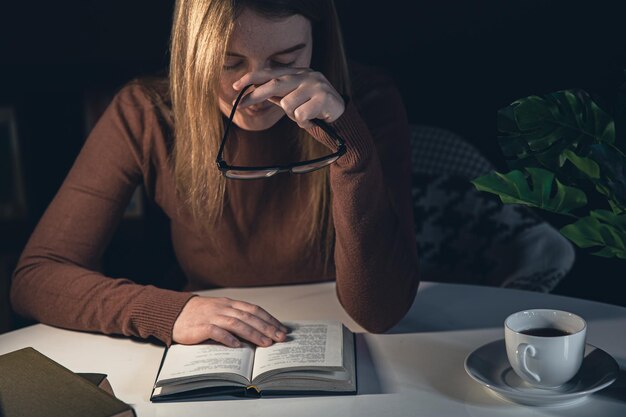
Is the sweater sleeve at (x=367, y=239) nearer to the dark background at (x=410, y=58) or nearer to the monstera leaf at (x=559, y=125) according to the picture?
the monstera leaf at (x=559, y=125)

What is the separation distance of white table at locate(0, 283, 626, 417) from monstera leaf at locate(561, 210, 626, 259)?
196 millimetres

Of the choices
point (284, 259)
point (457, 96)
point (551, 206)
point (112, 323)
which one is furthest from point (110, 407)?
point (457, 96)

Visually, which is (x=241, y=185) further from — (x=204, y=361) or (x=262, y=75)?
(x=204, y=361)

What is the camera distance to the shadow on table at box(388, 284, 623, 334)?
132 cm

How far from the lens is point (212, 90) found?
1419 mm

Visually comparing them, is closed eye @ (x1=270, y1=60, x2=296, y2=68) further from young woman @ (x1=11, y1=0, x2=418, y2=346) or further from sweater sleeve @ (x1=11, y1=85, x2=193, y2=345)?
sweater sleeve @ (x1=11, y1=85, x2=193, y2=345)

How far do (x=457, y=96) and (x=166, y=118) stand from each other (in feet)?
2.85

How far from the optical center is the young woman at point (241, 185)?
1306 millimetres

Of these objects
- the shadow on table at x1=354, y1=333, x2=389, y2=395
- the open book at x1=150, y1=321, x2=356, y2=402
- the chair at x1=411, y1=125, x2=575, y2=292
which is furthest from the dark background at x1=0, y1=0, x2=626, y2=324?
the open book at x1=150, y1=321, x2=356, y2=402

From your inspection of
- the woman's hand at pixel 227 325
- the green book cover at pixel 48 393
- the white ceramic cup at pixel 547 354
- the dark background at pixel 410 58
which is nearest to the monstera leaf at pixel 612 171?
the white ceramic cup at pixel 547 354

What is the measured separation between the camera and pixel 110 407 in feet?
3.17

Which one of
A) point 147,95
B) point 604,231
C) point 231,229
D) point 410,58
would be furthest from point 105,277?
point 410,58

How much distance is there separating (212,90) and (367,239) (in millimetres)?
356

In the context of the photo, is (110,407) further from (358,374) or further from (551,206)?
(551,206)
